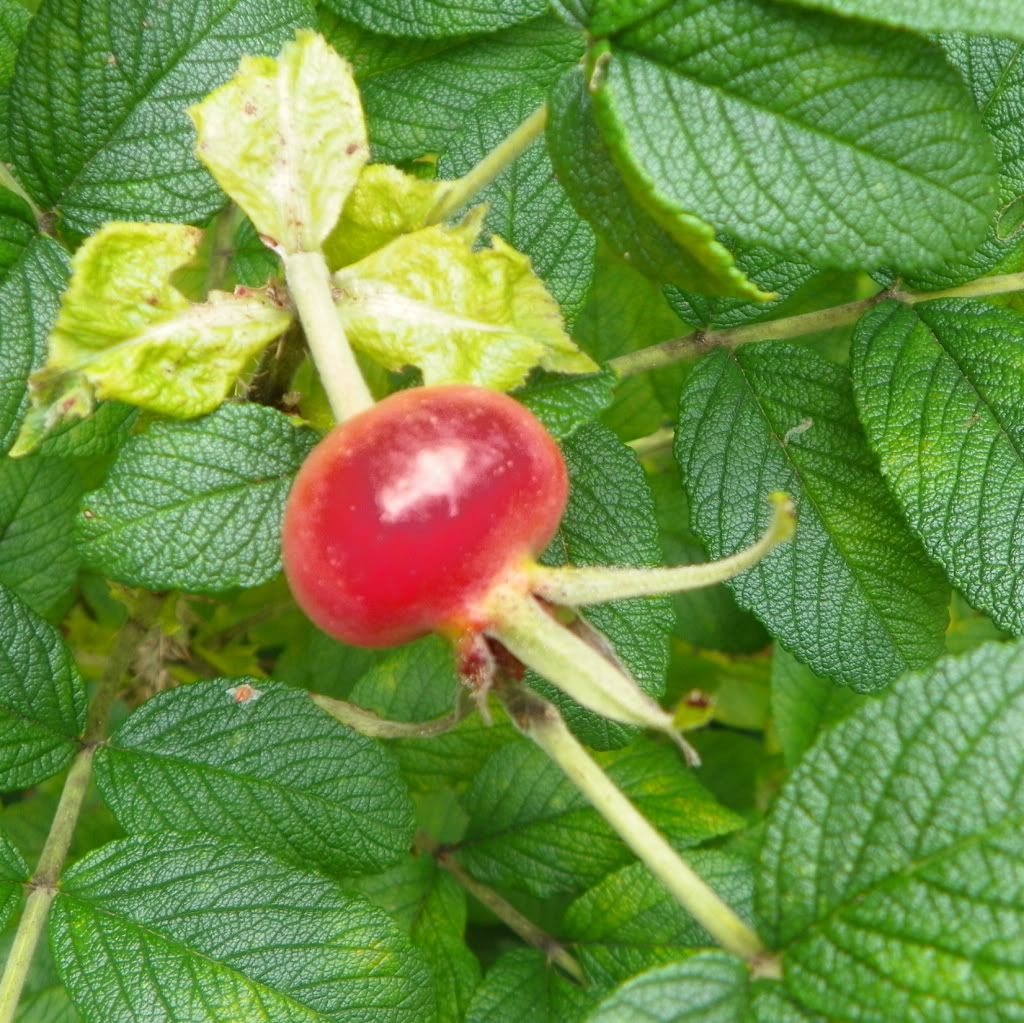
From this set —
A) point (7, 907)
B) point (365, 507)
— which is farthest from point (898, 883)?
point (7, 907)

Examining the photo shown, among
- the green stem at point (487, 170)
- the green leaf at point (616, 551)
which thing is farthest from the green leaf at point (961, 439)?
the green stem at point (487, 170)

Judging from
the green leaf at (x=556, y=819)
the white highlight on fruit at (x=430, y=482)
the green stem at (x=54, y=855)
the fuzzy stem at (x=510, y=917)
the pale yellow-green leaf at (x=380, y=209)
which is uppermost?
the pale yellow-green leaf at (x=380, y=209)

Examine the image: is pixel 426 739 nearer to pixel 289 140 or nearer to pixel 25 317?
pixel 25 317

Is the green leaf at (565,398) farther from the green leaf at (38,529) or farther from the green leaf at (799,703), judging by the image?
the green leaf at (38,529)

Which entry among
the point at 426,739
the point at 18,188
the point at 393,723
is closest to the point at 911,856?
the point at 393,723

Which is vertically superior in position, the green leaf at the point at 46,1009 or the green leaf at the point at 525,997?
the green leaf at the point at 525,997

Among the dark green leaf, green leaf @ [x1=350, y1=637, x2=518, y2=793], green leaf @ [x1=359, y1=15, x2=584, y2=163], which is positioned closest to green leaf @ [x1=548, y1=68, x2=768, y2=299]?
green leaf @ [x1=359, y1=15, x2=584, y2=163]

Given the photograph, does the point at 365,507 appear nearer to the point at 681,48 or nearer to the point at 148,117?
the point at 681,48

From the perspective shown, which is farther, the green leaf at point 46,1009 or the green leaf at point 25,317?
the green leaf at point 46,1009
